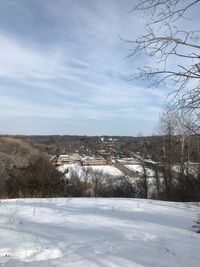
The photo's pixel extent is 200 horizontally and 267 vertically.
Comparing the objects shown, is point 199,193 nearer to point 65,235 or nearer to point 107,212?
point 107,212

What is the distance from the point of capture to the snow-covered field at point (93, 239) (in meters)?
5.61

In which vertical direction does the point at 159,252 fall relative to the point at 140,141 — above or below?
below

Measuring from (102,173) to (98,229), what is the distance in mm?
60152

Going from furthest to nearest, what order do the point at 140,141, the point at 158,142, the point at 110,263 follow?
the point at 140,141
the point at 158,142
the point at 110,263

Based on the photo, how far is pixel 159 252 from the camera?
250 inches

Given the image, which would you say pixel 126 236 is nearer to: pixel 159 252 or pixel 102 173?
pixel 159 252

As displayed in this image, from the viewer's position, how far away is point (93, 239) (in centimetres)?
679

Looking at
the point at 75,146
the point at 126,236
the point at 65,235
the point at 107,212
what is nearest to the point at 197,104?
the point at 126,236

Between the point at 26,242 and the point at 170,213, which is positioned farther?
the point at 170,213

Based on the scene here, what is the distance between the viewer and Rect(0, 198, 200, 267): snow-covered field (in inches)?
221

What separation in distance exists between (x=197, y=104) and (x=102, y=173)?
60934 mm

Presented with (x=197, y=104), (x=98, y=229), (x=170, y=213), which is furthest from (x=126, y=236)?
(x=170, y=213)

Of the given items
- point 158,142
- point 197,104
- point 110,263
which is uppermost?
point 158,142

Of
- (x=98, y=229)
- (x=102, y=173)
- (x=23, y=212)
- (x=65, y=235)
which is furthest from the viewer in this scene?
(x=102, y=173)
